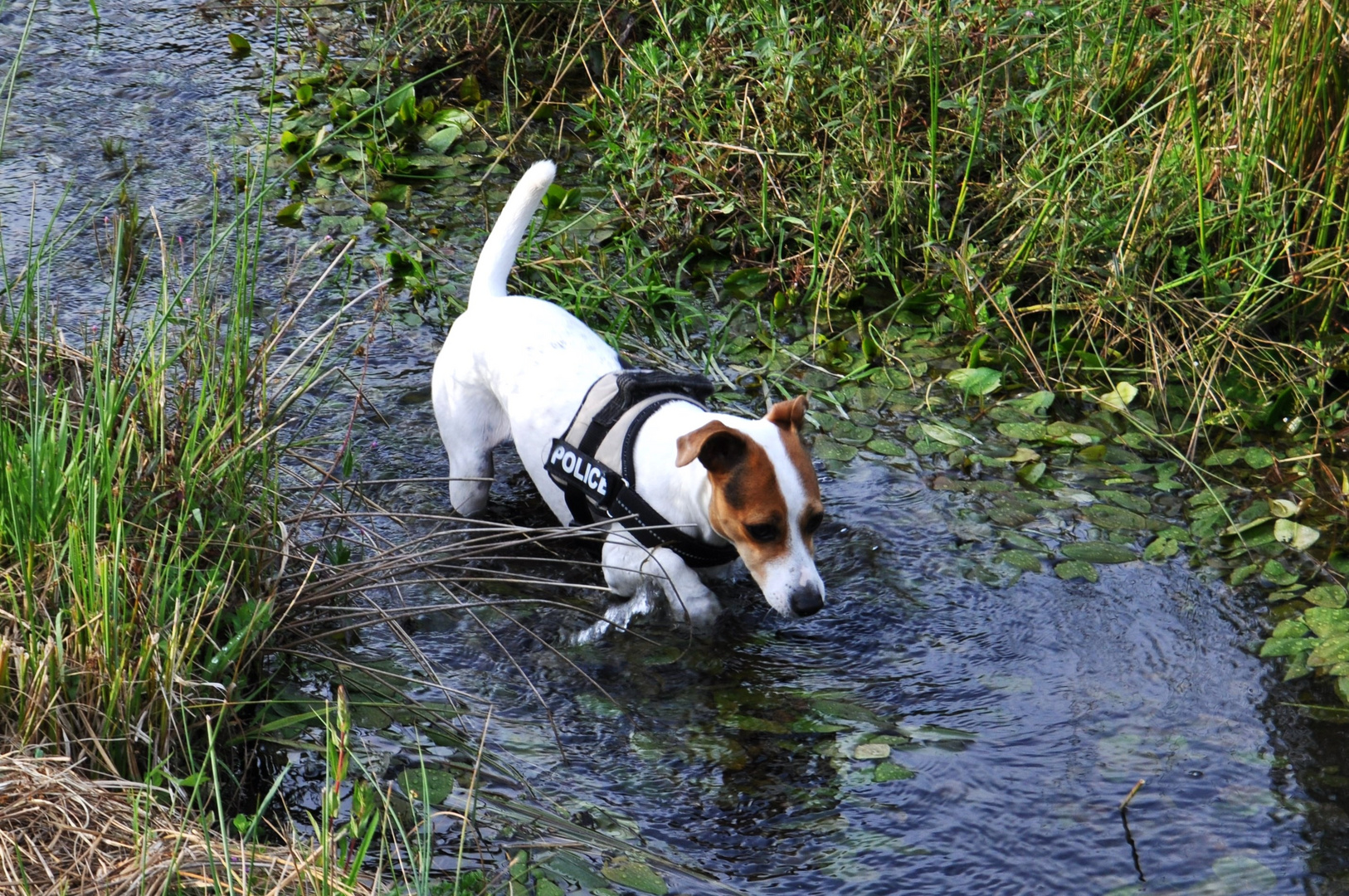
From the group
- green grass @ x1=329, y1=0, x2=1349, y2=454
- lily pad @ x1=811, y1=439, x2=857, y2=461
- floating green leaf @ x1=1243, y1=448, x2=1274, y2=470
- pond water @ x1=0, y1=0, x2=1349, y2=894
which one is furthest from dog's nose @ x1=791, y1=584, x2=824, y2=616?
floating green leaf @ x1=1243, y1=448, x2=1274, y2=470

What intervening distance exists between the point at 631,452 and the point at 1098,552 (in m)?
1.54

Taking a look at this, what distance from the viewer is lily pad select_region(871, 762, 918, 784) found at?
3115 mm

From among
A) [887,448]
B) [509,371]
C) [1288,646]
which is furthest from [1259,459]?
[509,371]

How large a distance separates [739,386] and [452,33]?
303cm

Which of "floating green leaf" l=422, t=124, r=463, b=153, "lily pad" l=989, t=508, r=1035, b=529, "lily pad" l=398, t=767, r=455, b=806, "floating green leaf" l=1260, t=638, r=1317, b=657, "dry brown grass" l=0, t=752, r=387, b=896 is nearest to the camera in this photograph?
"dry brown grass" l=0, t=752, r=387, b=896

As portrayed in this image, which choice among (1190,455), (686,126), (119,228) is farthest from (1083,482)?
(119,228)

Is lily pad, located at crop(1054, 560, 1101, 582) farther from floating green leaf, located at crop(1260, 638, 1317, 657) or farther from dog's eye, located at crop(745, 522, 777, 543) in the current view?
dog's eye, located at crop(745, 522, 777, 543)

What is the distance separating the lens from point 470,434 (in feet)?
13.6

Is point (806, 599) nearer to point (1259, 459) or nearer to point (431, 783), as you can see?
point (431, 783)

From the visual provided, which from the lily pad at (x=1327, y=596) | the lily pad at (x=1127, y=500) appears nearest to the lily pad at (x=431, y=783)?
the lily pad at (x=1127, y=500)

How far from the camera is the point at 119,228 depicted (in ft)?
9.69

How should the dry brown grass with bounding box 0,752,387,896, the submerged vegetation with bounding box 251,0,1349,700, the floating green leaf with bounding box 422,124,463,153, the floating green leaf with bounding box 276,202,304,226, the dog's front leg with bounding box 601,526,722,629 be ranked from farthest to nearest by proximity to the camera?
1. the floating green leaf with bounding box 422,124,463,153
2. the floating green leaf with bounding box 276,202,304,226
3. the submerged vegetation with bounding box 251,0,1349,700
4. the dog's front leg with bounding box 601,526,722,629
5. the dry brown grass with bounding box 0,752,387,896

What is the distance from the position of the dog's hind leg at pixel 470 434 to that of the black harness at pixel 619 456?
386 mm

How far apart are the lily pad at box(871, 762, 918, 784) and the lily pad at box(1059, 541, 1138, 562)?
1.15 meters
